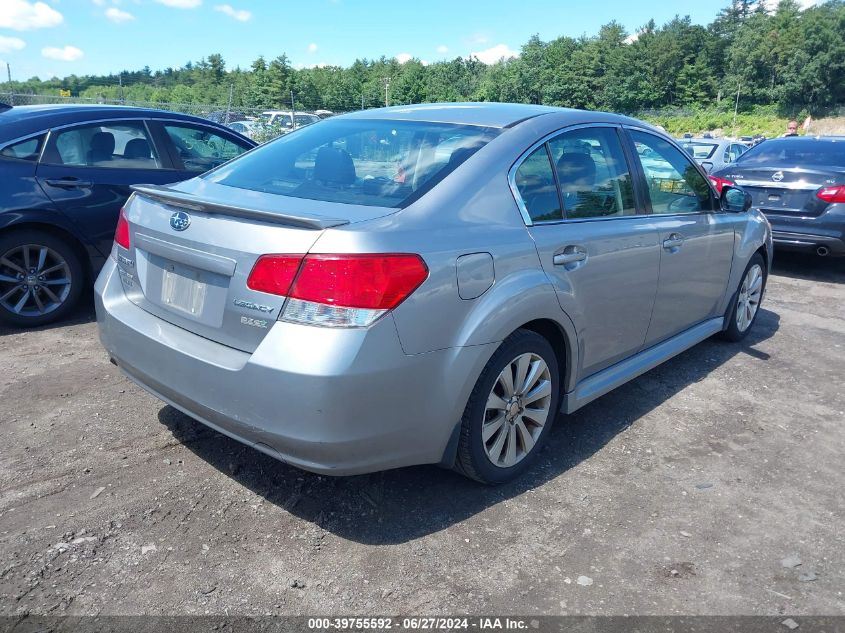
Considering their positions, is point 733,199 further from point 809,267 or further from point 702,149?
point 702,149

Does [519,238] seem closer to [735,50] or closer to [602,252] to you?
[602,252]

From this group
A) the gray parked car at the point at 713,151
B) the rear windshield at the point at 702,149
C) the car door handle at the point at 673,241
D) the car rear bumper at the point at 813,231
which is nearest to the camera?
the car door handle at the point at 673,241

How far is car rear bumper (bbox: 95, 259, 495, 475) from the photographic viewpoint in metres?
2.30

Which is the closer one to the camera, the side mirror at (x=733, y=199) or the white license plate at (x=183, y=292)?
the white license plate at (x=183, y=292)

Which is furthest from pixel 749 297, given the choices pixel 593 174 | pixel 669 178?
pixel 593 174

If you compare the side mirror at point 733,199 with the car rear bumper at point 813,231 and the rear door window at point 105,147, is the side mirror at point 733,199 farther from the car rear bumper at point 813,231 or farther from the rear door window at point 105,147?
the rear door window at point 105,147

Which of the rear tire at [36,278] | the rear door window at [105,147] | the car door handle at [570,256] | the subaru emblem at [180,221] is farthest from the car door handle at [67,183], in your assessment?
the car door handle at [570,256]

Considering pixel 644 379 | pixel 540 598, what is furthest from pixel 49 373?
pixel 644 379

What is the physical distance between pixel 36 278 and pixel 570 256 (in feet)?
13.1

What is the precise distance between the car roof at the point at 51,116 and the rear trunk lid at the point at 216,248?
2672 mm

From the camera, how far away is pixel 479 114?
3373 millimetres

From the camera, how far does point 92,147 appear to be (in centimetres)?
531

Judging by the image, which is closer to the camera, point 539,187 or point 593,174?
point 539,187

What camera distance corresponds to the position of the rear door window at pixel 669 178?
12.9 feet
